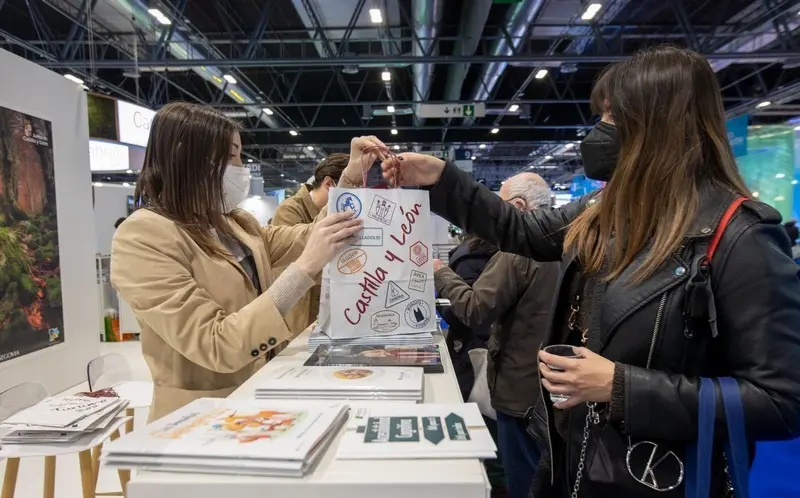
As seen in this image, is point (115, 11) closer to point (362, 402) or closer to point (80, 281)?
point (80, 281)

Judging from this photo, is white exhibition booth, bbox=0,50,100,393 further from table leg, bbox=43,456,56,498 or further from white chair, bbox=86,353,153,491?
table leg, bbox=43,456,56,498

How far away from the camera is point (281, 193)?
20562 mm

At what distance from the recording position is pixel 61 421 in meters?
1.73

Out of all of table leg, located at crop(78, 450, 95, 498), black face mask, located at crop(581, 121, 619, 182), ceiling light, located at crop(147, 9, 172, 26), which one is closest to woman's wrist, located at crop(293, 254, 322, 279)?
black face mask, located at crop(581, 121, 619, 182)

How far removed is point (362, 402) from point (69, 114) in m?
5.23

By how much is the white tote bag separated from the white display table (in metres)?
0.66

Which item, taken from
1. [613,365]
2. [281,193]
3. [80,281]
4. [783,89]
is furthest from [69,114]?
[281,193]

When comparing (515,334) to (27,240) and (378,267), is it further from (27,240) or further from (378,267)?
(27,240)

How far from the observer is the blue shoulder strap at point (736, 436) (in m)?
0.85

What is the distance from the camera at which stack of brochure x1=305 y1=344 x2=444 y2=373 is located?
122cm

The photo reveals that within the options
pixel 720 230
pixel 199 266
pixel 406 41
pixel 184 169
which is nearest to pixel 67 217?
pixel 184 169

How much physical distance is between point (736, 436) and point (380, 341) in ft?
2.73

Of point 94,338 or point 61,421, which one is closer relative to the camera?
point 61,421

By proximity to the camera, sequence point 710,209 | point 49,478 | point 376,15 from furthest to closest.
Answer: point 376,15 < point 49,478 < point 710,209
